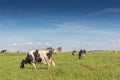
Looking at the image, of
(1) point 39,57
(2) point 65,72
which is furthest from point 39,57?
(2) point 65,72

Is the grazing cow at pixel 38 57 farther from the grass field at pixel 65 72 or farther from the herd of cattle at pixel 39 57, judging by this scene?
the grass field at pixel 65 72

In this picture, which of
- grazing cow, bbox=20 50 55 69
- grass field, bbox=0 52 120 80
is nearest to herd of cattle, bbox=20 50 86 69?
grazing cow, bbox=20 50 55 69

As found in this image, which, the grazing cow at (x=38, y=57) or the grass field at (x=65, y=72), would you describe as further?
the grazing cow at (x=38, y=57)

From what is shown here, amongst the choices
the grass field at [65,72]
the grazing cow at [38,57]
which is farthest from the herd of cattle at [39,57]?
the grass field at [65,72]

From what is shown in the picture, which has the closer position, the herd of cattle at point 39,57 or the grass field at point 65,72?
the grass field at point 65,72

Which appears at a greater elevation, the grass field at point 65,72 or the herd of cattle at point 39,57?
the herd of cattle at point 39,57

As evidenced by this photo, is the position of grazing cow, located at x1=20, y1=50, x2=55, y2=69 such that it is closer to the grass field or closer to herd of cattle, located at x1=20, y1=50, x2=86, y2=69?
herd of cattle, located at x1=20, y1=50, x2=86, y2=69

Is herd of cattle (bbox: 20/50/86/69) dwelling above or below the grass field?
above

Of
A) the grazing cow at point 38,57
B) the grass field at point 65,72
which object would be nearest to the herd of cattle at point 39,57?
the grazing cow at point 38,57

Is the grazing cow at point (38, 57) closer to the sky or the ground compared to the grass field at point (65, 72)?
closer to the sky

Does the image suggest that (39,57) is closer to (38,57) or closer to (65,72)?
(38,57)

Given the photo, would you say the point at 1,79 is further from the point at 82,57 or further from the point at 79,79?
the point at 82,57

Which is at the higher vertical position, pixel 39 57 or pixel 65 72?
pixel 39 57

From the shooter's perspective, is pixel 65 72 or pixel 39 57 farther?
pixel 39 57
